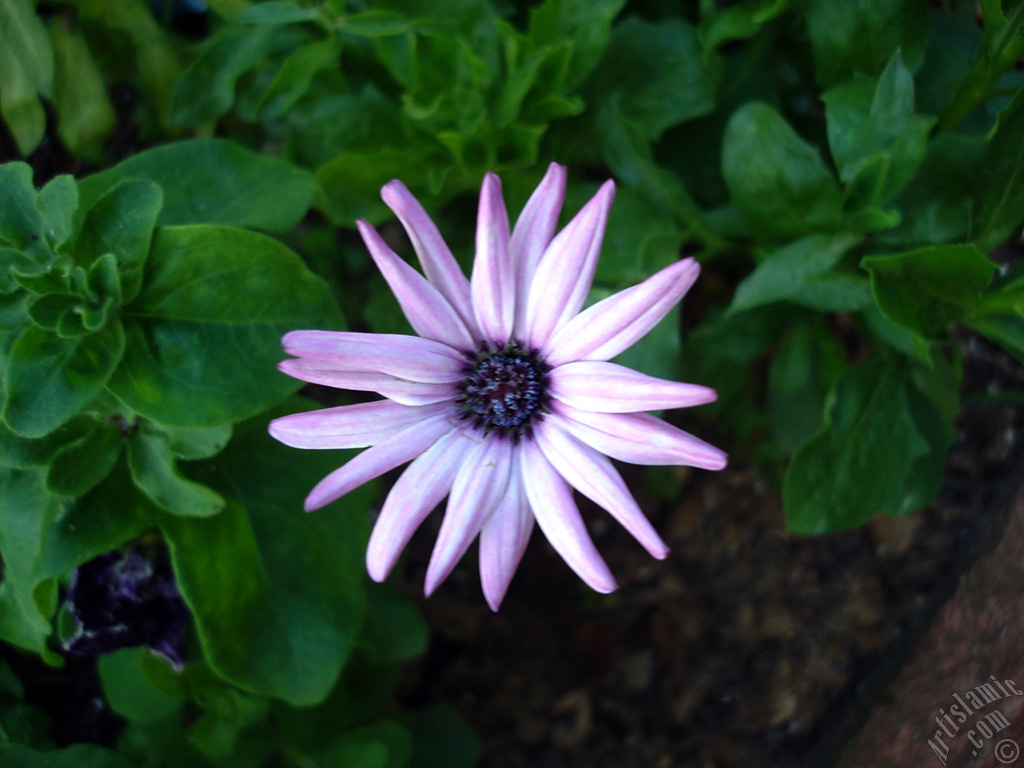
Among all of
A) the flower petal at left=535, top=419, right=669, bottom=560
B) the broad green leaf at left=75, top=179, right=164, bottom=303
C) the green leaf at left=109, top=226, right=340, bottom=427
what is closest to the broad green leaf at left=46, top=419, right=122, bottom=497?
the green leaf at left=109, top=226, right=340, bottom=427

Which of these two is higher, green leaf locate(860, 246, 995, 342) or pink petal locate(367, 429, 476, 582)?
pink petal locate(367, 429, 476, 582)

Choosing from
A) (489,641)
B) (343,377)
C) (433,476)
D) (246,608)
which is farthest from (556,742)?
(343,377)

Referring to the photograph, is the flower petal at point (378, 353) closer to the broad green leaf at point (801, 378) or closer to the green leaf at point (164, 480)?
the green leaf at point (164, 480)

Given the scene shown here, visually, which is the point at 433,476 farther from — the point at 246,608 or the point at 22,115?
the point at 22,115

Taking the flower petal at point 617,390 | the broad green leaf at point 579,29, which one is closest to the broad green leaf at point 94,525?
the flower petal at point 617,390

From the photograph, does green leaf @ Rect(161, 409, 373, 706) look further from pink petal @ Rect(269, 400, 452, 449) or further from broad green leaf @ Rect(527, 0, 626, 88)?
broad green leaf @ Rect(527, 0, 626, 88)

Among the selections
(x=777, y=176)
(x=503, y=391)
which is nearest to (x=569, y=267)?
(x=503, y=391)
